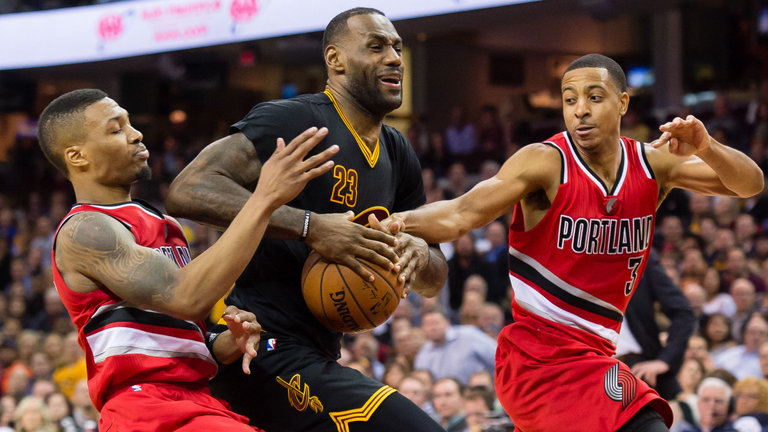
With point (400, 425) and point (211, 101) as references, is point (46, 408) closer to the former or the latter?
point (400, 425)

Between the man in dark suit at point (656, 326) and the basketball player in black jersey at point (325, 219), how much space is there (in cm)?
265

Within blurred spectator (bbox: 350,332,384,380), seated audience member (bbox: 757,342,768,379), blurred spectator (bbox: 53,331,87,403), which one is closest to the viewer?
seated audience member (bbox: 757,342,768,379)

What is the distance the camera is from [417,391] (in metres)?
7.34

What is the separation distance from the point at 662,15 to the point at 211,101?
Answer: 10.2 meters

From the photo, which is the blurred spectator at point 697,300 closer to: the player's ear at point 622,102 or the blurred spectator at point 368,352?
the blurred spectator at point 368,352

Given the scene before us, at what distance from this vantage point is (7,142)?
21109mm

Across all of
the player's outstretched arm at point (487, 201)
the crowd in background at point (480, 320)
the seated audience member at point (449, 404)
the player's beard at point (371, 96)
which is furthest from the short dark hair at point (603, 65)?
the seated audience member at point (449, 404)

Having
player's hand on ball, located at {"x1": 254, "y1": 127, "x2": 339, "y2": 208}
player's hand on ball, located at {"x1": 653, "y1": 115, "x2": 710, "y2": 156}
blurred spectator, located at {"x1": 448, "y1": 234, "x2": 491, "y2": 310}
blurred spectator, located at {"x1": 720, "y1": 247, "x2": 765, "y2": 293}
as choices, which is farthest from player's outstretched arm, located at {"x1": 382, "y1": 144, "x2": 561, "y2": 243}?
blurred spectator, located at {"x1": 448, "y1": 234, "x2": 491, "y2": 310}

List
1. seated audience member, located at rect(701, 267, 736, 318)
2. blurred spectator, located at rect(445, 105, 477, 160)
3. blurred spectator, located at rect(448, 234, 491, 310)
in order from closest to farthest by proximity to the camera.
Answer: seated audience member, located at rect(701, 267, 736, 318)
blurred spectator, located at rect(448, 234, 491, 310)
blurred spectator, located at rect(445, 105, 477, 160)

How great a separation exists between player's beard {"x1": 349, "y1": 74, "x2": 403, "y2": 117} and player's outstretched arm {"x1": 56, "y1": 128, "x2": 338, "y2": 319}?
1.90 feet

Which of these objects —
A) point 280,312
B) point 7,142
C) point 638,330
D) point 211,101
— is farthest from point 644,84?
point 280,312

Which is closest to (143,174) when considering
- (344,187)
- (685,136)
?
(344,187)

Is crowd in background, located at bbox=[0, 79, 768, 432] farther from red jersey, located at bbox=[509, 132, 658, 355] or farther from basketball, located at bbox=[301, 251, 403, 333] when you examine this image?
basketball, located at bbox=[301, 251, 403, 333]

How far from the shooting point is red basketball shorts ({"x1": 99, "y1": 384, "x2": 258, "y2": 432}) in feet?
9.88
